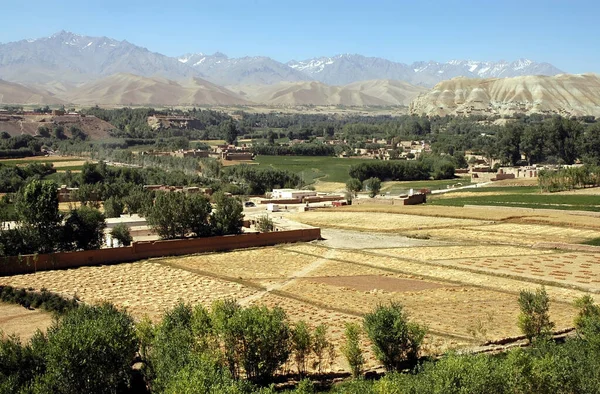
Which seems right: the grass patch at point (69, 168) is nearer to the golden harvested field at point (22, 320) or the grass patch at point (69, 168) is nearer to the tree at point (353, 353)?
the golden harvested field at point (22, 320)

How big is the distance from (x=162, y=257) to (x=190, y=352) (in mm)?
19315

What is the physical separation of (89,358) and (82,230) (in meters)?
19.5

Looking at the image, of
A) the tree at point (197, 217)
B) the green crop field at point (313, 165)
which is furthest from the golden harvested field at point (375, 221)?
the green crop field at point (313, 165)

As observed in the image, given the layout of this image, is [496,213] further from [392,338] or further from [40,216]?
[392,338]

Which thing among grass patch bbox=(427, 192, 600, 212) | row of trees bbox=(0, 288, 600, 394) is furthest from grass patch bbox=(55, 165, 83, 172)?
row of trees bbox=(0, 288, 600, 394)

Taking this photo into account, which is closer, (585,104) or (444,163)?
(444,163)

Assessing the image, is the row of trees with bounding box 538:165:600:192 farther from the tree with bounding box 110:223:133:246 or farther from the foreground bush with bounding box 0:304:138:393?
the foreground bush with bounding box 0:304:138:393

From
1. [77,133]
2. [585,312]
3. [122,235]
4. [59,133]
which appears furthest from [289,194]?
[59,133]

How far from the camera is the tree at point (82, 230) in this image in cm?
3186

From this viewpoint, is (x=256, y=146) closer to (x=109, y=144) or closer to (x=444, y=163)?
(x=109, y=144)

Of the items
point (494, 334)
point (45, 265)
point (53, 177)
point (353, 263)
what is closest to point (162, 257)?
point (45, 265)

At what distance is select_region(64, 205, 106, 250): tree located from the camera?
3186 centimetres

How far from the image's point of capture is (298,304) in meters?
24.1

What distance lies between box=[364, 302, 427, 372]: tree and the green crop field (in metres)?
61.1
